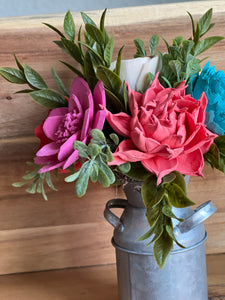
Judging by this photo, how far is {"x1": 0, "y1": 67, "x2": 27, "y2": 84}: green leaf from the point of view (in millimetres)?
647

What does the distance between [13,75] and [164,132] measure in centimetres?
27

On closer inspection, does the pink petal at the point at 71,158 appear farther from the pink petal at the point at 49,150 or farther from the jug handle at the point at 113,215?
the jug handle at the point at 113,215

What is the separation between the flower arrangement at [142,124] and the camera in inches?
21.5

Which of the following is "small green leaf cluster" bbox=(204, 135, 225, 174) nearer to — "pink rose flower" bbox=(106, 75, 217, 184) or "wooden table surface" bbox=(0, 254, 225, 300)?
"pink rose flower" bbox=(106, 75, 217, 184)

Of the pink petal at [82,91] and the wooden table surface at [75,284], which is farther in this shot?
the wooden table surface at [75,284]

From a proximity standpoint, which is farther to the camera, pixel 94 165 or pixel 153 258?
pixel 153 258

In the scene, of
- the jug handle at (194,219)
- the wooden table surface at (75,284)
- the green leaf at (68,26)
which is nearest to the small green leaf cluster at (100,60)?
the green leaf at (68,26)

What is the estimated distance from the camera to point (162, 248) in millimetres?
562

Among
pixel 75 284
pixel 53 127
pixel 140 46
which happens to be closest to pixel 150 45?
pixel 140 46

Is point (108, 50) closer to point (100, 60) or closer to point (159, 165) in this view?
point (100, 60)

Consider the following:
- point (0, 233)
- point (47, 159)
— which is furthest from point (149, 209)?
point (0, 233)

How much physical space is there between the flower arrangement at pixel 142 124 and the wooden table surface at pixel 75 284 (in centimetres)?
32

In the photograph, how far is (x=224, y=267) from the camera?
90 cm

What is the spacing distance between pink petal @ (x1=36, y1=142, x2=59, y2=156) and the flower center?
0.02 m
